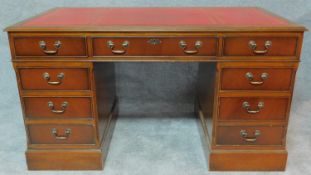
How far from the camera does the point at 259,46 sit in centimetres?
174

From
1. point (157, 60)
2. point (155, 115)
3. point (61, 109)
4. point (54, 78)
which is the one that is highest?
point (157, 60)

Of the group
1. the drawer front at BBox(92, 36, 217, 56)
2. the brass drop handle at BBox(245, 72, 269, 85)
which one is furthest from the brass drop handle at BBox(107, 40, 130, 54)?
the brass drop handle at BBox(245, 72, 269, 85)

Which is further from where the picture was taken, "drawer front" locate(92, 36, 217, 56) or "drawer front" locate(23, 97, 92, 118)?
"drawer front" locate(23, 97, 92, 118)

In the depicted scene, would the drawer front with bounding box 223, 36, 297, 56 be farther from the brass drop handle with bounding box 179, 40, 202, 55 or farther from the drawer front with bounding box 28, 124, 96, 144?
the drawer front with bounding box 28, 124, 96, 144

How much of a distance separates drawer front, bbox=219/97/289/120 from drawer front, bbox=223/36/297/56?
0.25 m

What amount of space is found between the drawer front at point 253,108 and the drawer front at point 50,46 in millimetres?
788

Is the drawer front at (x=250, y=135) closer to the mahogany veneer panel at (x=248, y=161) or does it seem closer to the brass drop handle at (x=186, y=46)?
the mahogany veneer panel at (x=248, y=161)

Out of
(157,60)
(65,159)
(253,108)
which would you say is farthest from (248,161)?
(65,159)

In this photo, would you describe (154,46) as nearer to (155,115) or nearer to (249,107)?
(249,107)

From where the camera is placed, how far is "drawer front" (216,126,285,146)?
1.91 m

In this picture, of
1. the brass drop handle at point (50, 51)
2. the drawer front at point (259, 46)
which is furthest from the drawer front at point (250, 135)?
the brass drop handle at point (50, 51)

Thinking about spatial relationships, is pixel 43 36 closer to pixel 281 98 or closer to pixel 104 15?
pixel 104 15

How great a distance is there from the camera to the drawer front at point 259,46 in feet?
5.65

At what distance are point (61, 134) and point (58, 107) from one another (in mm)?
162
